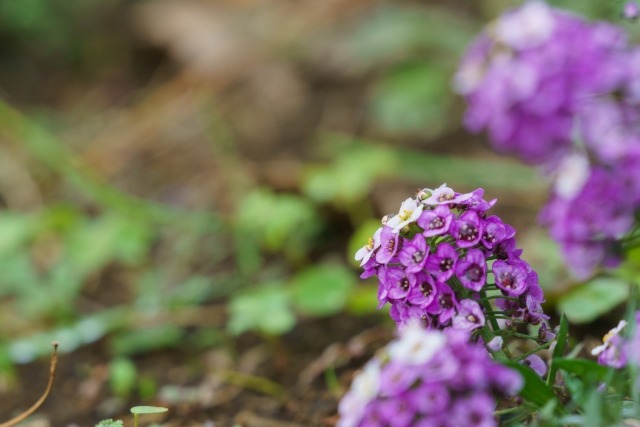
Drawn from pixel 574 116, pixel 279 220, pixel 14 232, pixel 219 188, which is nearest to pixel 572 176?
pixel 574 116

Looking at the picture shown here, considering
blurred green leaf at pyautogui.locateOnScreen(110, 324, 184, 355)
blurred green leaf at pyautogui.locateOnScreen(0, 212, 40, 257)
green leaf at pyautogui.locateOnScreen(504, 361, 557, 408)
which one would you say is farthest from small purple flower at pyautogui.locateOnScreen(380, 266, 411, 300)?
blurred green leaf at pyautogui.locateOnScreen(0, 212, 40, 257)

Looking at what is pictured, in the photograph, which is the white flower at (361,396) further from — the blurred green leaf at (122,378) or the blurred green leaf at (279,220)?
the blurred green leaf at (279,220)

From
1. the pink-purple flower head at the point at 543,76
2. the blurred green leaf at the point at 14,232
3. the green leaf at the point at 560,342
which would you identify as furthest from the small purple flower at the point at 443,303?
the blurred green leaf at the point at 14,232

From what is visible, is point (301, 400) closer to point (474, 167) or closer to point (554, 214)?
point (554, 214)

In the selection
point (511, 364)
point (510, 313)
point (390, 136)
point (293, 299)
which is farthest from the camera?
point (390, 136)

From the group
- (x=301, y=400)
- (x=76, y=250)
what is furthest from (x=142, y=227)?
(x=301, y=400)

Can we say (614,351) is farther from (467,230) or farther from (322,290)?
(322,290)

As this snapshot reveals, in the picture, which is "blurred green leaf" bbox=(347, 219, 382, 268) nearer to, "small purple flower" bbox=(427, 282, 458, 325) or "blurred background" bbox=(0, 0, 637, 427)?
"blurred background" bbox=(0, 0, 637, 427)
